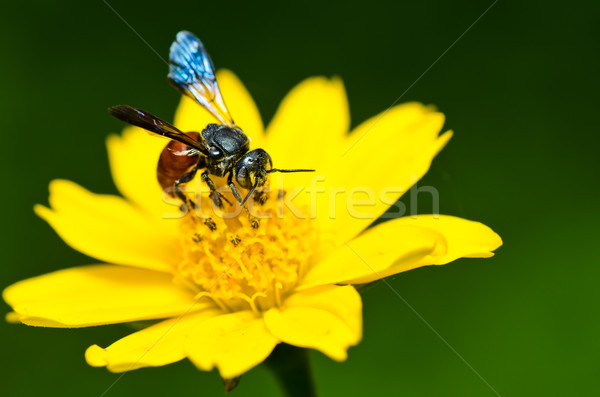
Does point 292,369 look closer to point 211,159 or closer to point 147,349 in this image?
point 147,349

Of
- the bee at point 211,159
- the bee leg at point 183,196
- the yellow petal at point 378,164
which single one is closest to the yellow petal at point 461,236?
the yellow petal at point 378,164

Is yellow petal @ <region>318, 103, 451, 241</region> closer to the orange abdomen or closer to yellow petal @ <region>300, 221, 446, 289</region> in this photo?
yellow petal @ <region>300, 221, 446, 289</region>

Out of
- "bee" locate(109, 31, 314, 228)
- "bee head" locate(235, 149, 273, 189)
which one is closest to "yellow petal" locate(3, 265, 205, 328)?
"bee" locate(109, 31, 314, 228)

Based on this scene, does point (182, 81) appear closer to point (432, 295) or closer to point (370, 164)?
point (370, 164)

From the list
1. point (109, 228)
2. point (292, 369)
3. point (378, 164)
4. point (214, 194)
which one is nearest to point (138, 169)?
point (109, 228)

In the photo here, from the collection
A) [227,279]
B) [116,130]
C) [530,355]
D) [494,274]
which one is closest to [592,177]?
[494,274]

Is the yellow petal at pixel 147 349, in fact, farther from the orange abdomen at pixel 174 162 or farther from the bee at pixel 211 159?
the orange abdomen at pixel 174 162
